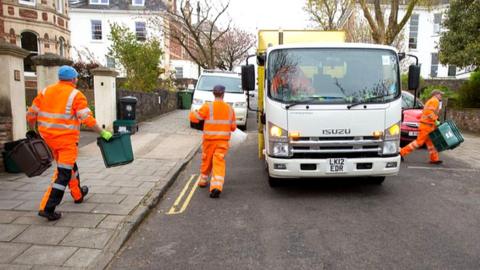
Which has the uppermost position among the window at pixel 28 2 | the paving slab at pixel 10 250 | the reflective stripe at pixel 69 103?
the window at pixel 28 2

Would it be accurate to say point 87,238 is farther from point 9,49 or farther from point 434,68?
point 434,68

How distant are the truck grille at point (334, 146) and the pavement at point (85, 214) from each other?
87.2 inches

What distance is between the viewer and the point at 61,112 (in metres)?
4.62

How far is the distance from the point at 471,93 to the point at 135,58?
14.0 meters

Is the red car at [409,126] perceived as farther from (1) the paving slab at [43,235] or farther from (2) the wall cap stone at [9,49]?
(2) the wall cap stone at [9,49]

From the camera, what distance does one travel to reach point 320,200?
19.4ft

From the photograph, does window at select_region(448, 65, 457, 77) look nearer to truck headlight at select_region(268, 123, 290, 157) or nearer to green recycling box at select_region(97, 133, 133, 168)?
truck headlight at select_region(268, 123, 290, 157)

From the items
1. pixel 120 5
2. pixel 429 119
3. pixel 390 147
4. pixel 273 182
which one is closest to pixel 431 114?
pixel 429 119

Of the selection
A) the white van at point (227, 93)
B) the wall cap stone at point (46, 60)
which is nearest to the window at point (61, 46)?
the white van at point (227, 93)

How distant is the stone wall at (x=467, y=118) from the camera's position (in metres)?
15.1

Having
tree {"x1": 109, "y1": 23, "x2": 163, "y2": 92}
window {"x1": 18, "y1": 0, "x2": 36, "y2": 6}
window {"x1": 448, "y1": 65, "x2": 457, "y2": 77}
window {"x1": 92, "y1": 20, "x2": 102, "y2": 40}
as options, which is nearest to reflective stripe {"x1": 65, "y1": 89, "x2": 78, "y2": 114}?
tree {"x1": 109, "y1": 23, "x2": 163, "y2": 92}

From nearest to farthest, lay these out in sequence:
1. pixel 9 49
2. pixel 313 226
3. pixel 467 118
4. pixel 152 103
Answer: pixel 313 226, pixel 9 49, pixel 467 118, pixel 152 103

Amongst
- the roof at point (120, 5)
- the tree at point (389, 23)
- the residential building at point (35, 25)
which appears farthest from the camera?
the roof at point (120, 5)

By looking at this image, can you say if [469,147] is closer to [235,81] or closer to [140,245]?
[235,81]
